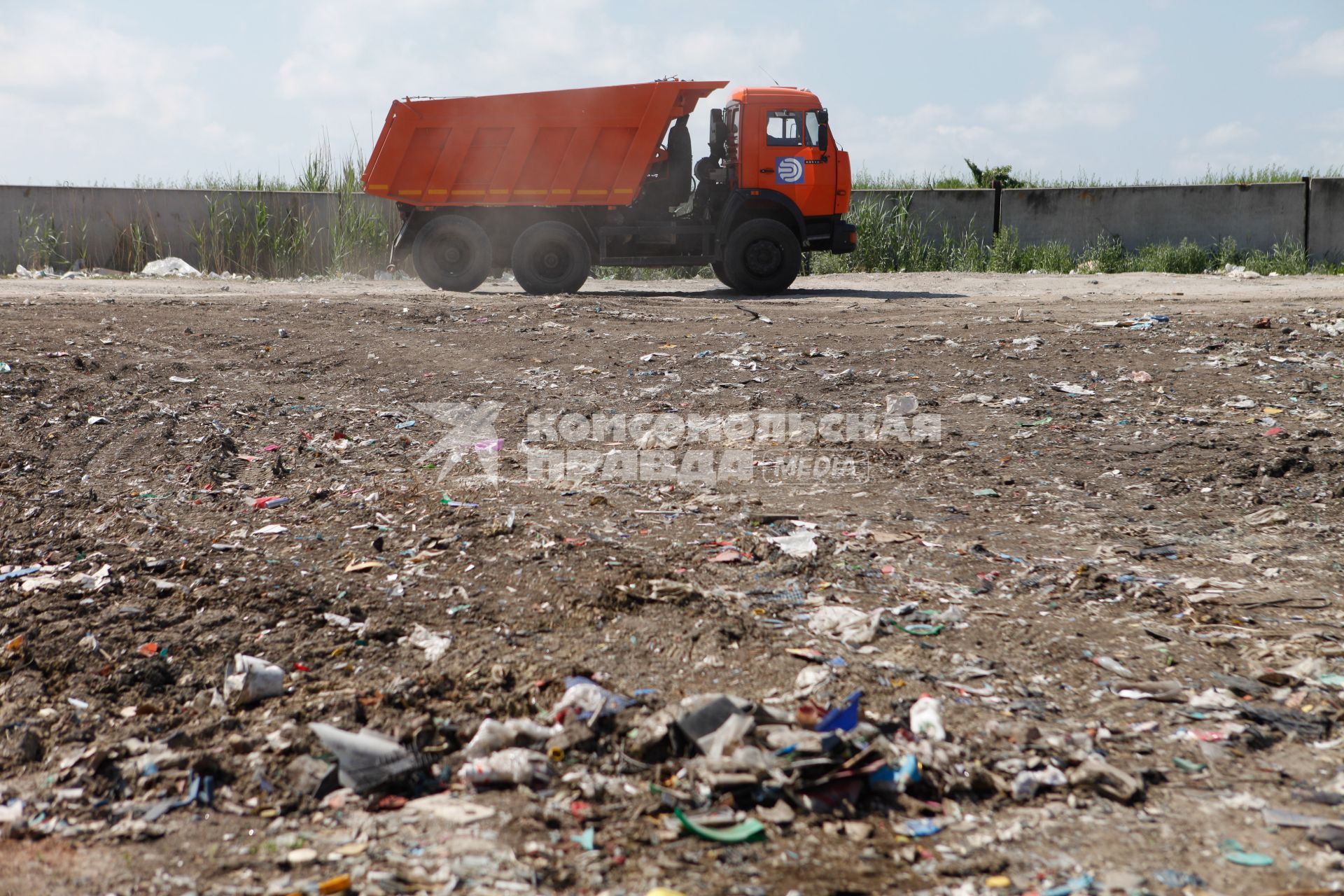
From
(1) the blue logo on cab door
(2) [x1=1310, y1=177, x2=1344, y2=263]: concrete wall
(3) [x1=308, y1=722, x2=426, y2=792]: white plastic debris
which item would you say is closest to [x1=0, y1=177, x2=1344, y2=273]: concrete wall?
(2) [x1=1310, y1=177, x2=1344, y2=263]: concrete wall

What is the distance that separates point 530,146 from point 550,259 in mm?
1152

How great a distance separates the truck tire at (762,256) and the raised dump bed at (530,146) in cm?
119

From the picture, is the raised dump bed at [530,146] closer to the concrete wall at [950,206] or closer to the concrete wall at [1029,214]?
the concrete wall at [1029,214]

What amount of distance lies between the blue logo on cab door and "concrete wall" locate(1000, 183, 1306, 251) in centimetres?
553

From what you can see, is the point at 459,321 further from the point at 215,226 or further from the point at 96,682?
the point at 215,226

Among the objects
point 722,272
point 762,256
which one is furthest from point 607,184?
point 762,256

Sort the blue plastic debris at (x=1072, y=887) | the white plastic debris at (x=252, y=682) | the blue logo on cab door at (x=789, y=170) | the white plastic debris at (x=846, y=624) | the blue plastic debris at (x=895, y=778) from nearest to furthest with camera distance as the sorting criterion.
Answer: the blue plastic debris at (x=1072, y=887)
the blue plastic debris at (x=895, y=778)
the white plastic debris at (x=252, y=682)
the white plastic debris at (x=846, y=624)
the blue logo on cab door at (x=789, y=170)

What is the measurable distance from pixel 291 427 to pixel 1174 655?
4225mm

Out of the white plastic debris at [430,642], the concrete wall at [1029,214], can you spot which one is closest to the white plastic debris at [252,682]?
the white plastic debris at [430,642]

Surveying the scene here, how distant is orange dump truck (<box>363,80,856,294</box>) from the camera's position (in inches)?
421

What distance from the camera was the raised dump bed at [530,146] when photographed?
419 inches

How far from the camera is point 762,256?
36.6ft

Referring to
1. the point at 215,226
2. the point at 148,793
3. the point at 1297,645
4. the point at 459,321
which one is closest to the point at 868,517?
the point at 1297,645

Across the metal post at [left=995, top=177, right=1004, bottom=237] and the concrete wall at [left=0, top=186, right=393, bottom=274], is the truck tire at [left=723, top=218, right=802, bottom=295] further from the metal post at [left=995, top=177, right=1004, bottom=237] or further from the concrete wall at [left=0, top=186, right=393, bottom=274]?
the concrete wall at [left=0, top=186, right=393, bottom=274]
